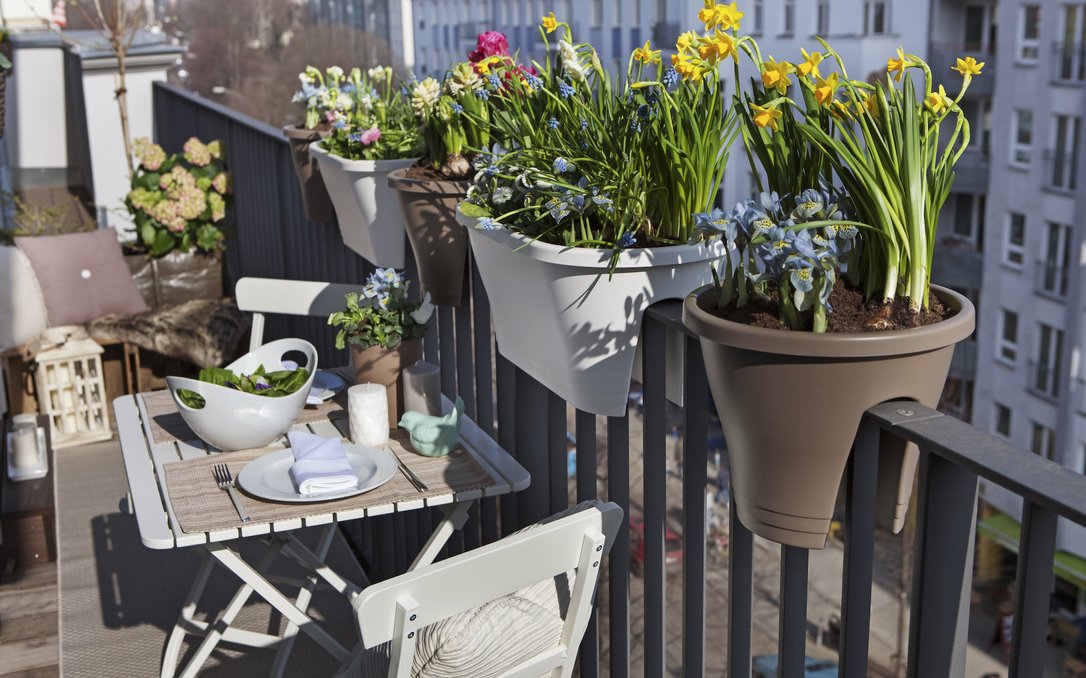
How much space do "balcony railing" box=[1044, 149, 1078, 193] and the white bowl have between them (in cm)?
2014

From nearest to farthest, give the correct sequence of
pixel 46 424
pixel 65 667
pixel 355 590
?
1. pixel 355 590
2. pixel 65 667
3. pixel 46 424

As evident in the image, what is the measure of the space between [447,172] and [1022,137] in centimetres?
2151

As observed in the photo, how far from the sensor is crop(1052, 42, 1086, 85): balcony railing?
63.9 ft

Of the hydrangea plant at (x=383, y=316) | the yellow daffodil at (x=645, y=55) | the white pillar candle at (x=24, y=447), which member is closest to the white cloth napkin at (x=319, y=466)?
the hydrangea plant at (x=383, y=316)

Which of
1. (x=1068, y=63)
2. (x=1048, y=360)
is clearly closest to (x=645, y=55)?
(x=1068, y=63)

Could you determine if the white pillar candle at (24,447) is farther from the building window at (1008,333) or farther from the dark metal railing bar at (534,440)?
the building window at (1008,333)

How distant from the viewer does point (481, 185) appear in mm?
1736

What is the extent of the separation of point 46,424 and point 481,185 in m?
3.05

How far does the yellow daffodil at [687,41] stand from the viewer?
1.22 m

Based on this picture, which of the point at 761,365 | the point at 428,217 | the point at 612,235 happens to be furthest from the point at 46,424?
the point at 761,365

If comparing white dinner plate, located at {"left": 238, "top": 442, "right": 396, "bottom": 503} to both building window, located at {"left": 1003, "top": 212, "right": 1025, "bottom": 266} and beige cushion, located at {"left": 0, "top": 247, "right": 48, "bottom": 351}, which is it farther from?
building window, located at {"left": 1003, "top": 212, "right": 1025, "bottom": 266}

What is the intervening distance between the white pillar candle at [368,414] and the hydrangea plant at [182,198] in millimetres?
3313

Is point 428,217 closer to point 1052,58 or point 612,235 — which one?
point 612,235

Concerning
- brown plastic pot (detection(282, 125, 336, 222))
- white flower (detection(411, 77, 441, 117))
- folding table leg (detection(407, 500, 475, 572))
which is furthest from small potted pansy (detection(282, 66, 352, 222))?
folding table leg (detection(407, 500, 475, 572))
